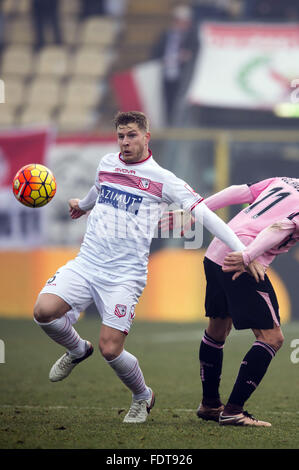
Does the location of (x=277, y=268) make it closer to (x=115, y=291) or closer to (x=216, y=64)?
(x=216, y=64)

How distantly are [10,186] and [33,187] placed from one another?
8.33 m

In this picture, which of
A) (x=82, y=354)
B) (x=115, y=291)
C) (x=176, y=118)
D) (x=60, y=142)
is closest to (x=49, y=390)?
Result: (x=82, y=354)

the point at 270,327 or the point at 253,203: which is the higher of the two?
the point at 253,203

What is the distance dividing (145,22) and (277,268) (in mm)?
10216

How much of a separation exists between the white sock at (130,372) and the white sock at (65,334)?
0.41m

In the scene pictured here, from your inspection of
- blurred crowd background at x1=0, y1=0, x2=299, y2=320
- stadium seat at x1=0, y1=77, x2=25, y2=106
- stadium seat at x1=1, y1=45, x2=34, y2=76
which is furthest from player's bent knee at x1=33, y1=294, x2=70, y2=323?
stadium seat at x1=1, y1=45, x2=34, y2=76

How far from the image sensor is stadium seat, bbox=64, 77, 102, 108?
65.8ft

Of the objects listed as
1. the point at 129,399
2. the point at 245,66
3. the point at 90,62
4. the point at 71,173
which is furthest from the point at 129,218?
the point at 90,62

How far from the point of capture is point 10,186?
14688 millimetres

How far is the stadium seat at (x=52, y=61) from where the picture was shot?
21.2 m

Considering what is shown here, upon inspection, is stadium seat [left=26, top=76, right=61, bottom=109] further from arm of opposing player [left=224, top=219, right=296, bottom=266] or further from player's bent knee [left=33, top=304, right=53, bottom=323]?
arm of opposing player [left=224, top=219, right=296, bottom=266]

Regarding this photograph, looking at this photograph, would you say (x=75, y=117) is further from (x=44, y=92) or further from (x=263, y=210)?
(x=263, y=210)

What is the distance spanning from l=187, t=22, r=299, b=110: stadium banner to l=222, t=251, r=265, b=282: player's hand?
35.8 ft

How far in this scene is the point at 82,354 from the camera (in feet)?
20.9
